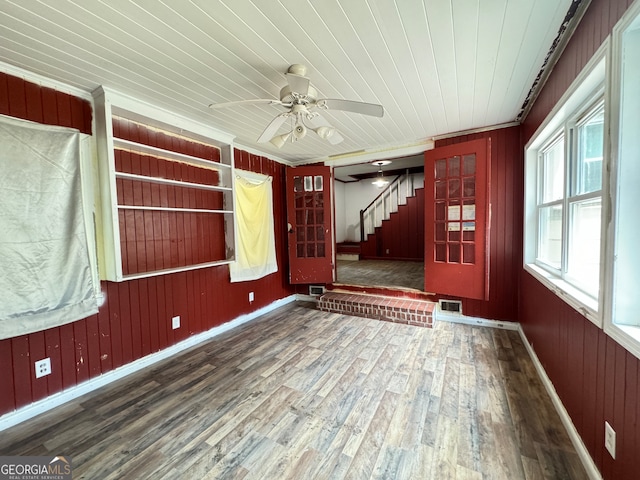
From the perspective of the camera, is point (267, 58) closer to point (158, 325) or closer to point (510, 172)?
point (158, 325)

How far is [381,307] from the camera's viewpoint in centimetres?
351

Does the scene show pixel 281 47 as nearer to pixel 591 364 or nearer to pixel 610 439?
pixel 591 364

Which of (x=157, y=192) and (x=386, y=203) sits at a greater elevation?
(x=386, y=203)

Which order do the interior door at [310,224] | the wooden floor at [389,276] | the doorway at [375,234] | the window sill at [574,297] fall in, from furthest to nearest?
the doorway at [375,234]
the wooden floor at [389,276]
the interior door at [310,224]
the window sill at [574,297]

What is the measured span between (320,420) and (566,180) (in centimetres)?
238

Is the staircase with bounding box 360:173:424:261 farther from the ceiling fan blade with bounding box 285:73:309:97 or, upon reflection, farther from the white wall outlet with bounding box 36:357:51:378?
the white wall outlet with bounding box 36:357:51:378

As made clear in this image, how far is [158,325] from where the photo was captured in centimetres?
257

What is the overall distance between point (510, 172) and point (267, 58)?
114 inches

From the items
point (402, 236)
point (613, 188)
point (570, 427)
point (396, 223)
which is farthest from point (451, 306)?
point (396, 223)

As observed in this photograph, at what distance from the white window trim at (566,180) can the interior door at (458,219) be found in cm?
37

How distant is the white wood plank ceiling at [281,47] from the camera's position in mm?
1313

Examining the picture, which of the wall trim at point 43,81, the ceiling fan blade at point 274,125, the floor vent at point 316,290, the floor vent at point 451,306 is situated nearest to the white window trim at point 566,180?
the floor vent at point 451,306

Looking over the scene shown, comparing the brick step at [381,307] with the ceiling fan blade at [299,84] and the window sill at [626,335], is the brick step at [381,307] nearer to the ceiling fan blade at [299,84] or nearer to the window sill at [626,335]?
the window sill at [626,335]

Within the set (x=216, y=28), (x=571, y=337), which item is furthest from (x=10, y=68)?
(x=571, y=337)
